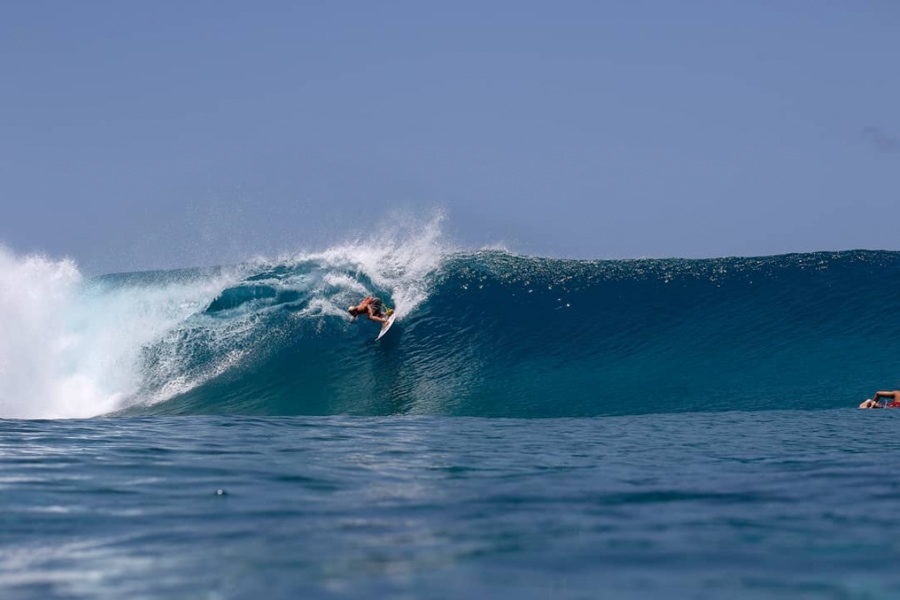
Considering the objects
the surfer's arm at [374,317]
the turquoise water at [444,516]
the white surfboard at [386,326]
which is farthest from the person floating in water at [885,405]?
the surfer's arm at [374,317]

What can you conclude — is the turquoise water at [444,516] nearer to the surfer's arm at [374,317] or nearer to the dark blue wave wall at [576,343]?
the dark blue wave wall at [576,343]

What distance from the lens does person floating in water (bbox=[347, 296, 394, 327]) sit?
17.5 meters

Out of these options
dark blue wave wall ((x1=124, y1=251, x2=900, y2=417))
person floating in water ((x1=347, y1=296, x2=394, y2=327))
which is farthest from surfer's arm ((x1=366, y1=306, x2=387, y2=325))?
dark blue wave wall ((x1=124, y1=251, x2=900, y2=417))

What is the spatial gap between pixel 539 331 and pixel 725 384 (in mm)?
3950

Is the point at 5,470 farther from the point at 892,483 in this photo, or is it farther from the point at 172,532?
the point at 892,483

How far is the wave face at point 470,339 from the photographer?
573 inches

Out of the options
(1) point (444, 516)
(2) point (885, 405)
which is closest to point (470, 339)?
(2) point (885, 405)

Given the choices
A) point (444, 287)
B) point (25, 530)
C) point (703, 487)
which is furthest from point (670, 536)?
point (444, 287)

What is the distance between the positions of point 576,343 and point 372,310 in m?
3.86

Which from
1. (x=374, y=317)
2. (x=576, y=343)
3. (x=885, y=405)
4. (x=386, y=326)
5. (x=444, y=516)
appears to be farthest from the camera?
(x=374, y=317)

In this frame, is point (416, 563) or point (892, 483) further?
point (892, 483)

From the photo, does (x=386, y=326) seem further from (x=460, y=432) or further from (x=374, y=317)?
(x=460, y=432)

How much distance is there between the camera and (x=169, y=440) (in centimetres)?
838

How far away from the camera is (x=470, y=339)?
55.9 feet
